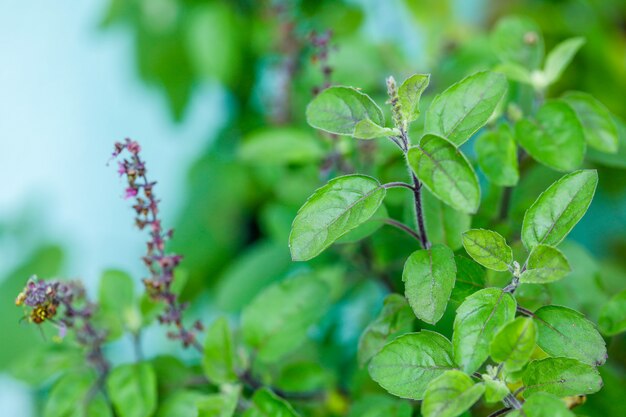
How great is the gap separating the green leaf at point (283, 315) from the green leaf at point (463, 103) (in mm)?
254

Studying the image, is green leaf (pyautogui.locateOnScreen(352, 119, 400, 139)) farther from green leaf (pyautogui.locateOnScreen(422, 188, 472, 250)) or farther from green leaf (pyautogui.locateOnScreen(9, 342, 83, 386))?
green leaf (pyautogui.locateOnScreen(9, 342, 83, 386))

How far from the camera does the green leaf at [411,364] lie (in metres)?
0.51

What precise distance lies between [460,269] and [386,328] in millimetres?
88

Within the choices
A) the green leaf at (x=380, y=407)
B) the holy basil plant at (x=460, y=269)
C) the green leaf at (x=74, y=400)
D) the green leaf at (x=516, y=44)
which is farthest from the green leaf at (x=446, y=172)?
the green leaf at (x=74, y=400)

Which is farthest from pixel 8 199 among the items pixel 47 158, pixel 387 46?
pixel 387 46

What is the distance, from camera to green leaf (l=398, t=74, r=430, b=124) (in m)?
0.52

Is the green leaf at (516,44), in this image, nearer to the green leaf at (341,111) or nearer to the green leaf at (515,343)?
the green leaf at (341,111)

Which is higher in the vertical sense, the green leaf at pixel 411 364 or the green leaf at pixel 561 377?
the green leaf at pixel 411 364

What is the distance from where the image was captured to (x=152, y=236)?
1.99 ft

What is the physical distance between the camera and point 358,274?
88 cm

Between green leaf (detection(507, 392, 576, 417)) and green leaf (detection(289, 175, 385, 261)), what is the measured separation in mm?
183

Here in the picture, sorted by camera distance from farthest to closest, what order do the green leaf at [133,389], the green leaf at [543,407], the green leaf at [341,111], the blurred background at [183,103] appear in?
1. the blurred background at [183,103]
2. the green leaf at [133,389]
3. the green leaf at [341,111]
4. the green leaf at [543,407]

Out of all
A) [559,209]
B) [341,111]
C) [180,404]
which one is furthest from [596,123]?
[180,404]

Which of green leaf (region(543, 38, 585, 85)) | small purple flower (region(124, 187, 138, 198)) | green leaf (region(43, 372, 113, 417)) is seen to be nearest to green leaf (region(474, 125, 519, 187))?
green leaf (region(543, 38, 585, 85))
